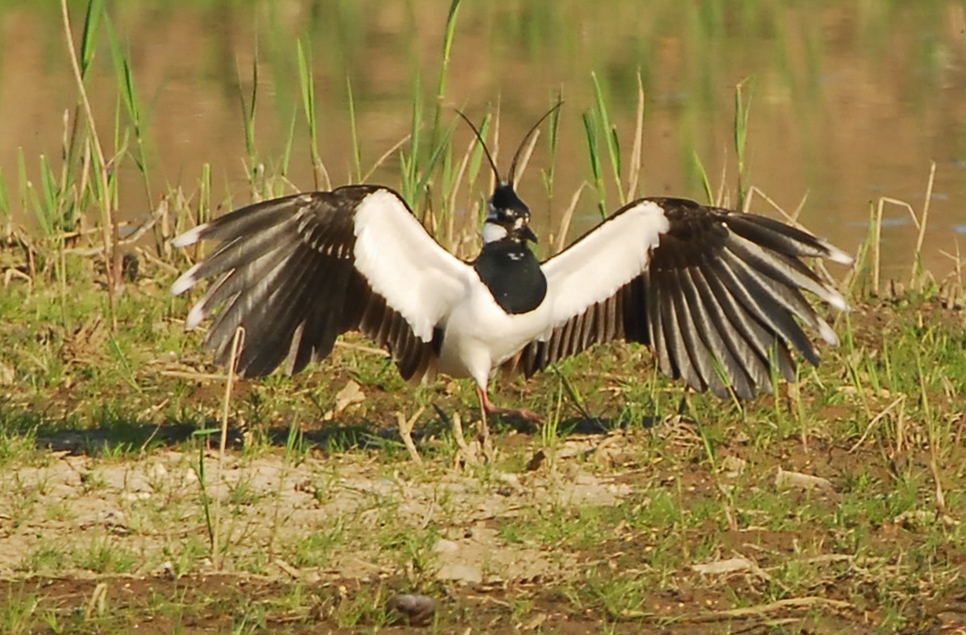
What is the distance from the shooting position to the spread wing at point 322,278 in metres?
5.25

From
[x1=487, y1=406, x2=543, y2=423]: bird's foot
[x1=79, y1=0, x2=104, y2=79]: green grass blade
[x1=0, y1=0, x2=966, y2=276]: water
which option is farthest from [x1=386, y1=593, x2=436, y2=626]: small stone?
[x1=0, y1=0, x2=966, y2=276]: water

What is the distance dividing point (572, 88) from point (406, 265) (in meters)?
7.30

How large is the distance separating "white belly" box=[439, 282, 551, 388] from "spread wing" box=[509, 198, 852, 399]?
0.20m

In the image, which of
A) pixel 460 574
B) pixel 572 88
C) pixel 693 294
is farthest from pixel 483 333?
pixel 572 88

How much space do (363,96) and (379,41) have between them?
2.44m

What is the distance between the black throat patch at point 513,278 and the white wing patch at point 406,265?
7cm

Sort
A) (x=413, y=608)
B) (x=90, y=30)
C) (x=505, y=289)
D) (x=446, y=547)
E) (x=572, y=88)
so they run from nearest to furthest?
(x=413, y=608), (x=446, y=547), (x=505, y=289), (x=90, y=30), (x=572, y=88)

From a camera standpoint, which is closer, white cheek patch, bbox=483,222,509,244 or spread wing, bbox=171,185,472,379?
spread wing, bbox=171,185,472,379

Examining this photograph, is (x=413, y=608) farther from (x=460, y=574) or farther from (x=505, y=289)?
(x=505, y=289)

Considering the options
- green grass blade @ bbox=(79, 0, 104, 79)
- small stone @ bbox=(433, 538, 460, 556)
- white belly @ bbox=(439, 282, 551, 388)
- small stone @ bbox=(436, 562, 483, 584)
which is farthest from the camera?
green grass blade @ bbox=(79, 0, 104, 79)

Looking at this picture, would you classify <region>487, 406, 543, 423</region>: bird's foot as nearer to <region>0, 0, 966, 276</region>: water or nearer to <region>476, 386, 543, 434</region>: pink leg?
<region>476, 386, 543, 434</region>: pink leg

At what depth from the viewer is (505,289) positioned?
5.36 m

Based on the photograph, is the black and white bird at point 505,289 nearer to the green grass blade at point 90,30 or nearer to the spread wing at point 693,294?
the spread wing at point 693,294

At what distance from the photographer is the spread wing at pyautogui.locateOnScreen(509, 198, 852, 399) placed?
556 cm
